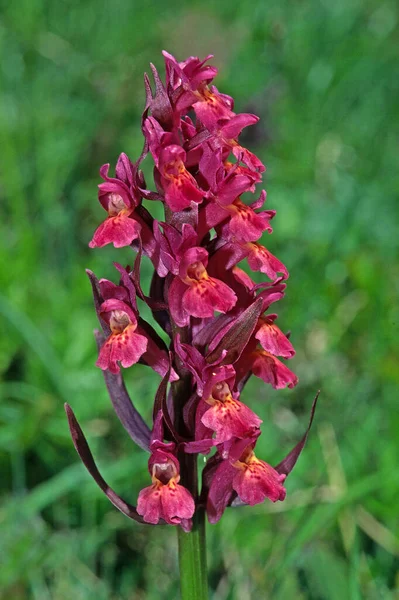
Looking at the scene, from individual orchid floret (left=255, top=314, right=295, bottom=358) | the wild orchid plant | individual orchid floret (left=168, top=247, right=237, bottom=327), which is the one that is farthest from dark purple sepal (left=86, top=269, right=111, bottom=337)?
individual orchid floret (left=255, top=314, right=295, bottom=358)

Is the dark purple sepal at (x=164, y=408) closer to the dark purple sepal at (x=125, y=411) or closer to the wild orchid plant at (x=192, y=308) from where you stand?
the wild orchid plant at (x=192, y=308)

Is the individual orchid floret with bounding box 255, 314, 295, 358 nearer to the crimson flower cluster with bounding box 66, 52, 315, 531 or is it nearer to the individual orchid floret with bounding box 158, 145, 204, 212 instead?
the crimson flower cluster with bounding box 66, 52, 315, 531

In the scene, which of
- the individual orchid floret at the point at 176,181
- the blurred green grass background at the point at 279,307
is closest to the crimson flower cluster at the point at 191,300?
the individual orchid floret at the point at 176,181

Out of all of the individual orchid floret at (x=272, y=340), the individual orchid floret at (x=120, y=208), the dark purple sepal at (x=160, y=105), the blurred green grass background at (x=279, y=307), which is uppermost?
the dark purple sepal at (x=160, y=105)

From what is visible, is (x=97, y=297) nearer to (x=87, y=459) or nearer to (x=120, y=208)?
(x=120, y=208)

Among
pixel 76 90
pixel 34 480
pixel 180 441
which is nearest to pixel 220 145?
pixel 180 441

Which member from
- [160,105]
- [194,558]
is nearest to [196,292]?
[160,105]

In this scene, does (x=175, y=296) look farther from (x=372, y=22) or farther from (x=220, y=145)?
(x=372, y=22)
